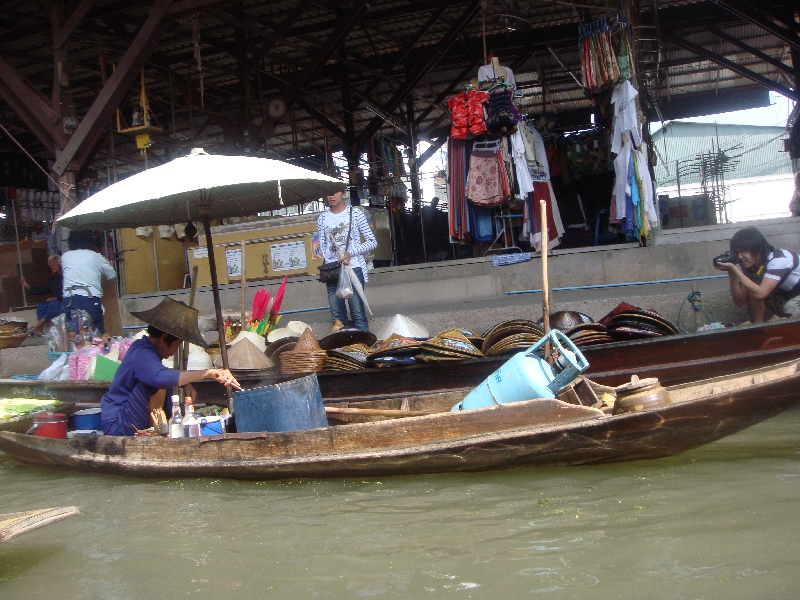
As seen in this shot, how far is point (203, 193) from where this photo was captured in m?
5.46

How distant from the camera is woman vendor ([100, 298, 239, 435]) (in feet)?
16.0

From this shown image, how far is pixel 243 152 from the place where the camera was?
12.1 m

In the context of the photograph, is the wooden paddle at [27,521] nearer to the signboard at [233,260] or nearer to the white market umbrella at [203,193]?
the white market umbrella at [203,193]

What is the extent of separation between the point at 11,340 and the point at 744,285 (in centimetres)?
818

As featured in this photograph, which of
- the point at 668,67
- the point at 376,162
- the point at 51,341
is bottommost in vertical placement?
the point at 51,341

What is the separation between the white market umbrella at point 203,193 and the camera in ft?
14.7

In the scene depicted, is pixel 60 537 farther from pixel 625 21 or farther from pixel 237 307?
pixel 625 21

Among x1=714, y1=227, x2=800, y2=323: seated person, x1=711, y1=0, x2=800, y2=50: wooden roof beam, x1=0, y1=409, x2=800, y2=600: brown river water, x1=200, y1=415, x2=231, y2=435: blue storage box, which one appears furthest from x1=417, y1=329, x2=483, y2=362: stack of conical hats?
x1=711, y1=0, x2=800, y2=50: wooden roof beam

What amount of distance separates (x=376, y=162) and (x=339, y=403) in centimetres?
765

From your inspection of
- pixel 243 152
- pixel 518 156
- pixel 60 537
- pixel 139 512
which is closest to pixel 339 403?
pixel 139 512

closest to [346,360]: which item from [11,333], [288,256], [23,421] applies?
[23,421]

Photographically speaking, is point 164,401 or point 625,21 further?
point 625,21

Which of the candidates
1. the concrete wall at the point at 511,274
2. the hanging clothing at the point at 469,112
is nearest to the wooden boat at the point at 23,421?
the concrete wall at the point at 511,274

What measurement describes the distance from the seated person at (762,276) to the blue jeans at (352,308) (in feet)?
10.9
